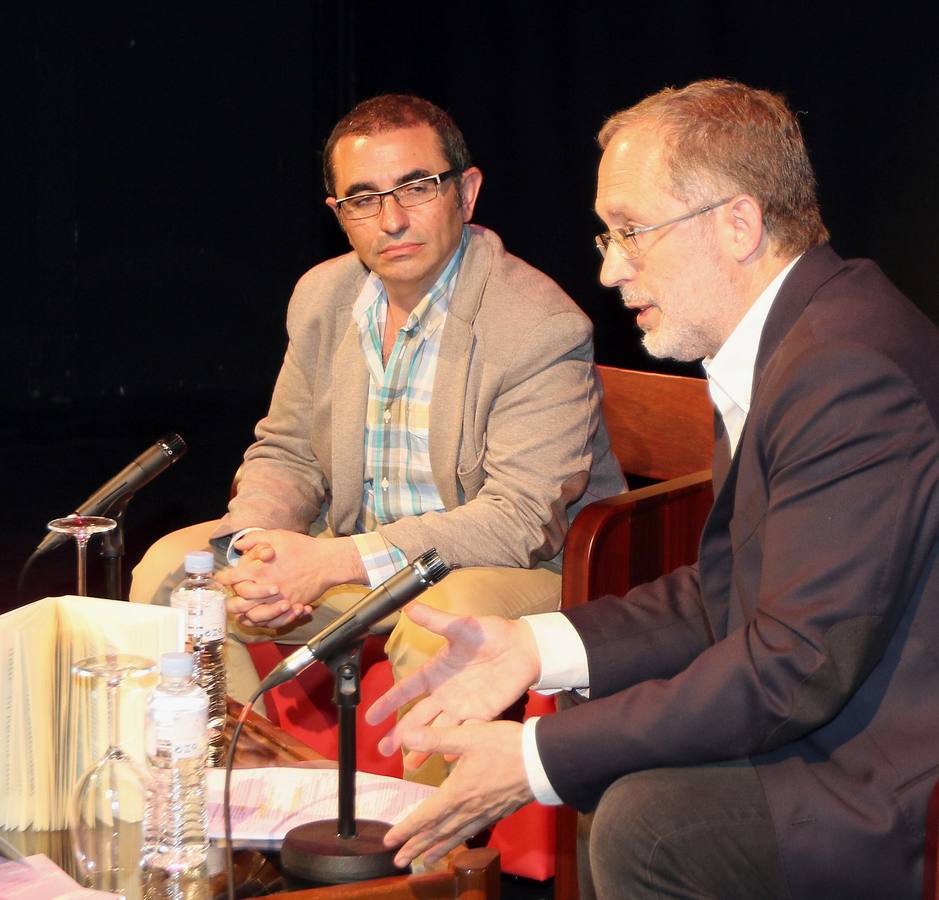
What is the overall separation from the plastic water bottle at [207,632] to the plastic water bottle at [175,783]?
31 centimetres

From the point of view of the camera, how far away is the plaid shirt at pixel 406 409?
9.02ft

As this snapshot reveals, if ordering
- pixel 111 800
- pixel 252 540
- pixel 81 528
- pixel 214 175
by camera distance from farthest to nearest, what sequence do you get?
pixel 214 175 < pixel 252 540 < pixel 81 528 < pixel 111 800

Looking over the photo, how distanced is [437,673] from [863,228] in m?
2.64

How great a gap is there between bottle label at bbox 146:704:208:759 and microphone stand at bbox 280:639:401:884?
15cm

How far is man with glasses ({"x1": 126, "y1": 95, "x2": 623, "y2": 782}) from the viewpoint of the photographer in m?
2.53

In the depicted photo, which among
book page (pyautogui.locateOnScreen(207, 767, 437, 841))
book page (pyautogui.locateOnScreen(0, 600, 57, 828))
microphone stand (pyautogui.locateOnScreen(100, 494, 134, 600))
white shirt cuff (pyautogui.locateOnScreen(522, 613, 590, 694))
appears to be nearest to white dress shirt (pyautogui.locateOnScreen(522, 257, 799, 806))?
white shirt cuff (pyautogui.locateOnScreen(522, 613, 590, 694))

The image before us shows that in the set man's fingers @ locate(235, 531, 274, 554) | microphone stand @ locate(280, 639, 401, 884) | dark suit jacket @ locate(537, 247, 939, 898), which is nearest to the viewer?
dark suit jacket @ locate(537, 247, 939, 898)

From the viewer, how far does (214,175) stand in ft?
22.2

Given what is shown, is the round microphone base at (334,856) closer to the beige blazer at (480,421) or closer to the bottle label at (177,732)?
the bottle label at (177,732)

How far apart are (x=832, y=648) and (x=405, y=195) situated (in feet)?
5.01

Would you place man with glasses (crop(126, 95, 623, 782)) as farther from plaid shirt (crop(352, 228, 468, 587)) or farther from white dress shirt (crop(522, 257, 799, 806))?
white dress shirt (crop(522, 257, 799, 806))

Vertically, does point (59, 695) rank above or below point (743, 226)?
below

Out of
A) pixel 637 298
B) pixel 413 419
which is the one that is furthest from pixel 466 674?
pixel 413 419

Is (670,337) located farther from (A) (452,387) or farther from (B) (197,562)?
(A) (452,387)
